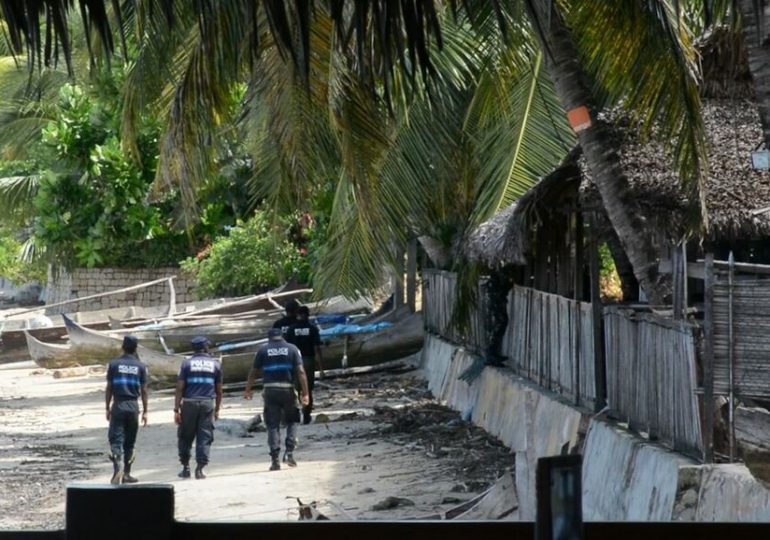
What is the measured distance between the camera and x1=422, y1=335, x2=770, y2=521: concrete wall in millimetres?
8180

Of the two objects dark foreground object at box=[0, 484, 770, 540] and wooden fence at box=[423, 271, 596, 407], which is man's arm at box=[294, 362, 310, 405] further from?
dark foreground object at box=[0, 484, 770, 540]

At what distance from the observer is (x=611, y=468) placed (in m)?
10.9

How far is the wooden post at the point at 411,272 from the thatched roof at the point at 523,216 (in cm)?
1000

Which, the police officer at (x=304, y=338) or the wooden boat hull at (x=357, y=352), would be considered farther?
the wooden boat hull at (x=357, y=352)

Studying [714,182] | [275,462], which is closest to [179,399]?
[275,462]

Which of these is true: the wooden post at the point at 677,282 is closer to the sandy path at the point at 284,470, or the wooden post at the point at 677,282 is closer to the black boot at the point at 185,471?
the sandy path at the point at 284,470

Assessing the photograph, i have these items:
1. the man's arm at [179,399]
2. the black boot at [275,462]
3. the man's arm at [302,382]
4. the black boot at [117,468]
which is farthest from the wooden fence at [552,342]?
the black boot at [117,468]

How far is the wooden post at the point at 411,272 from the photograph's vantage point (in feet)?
81.8

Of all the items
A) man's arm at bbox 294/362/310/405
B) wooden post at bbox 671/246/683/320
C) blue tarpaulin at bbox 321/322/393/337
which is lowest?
man's arm at bbox 294/362/310/405

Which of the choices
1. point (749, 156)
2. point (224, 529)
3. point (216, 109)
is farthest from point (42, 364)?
point (224, 529)

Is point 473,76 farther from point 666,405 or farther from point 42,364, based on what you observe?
point 42,364

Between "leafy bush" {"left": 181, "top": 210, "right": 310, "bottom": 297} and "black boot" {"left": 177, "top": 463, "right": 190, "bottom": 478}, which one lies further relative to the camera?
"leafy bush" {"left": 181, "top": 210, "right": 310, "bottom": 297}

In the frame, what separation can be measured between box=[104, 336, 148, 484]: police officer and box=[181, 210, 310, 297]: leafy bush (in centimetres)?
1647

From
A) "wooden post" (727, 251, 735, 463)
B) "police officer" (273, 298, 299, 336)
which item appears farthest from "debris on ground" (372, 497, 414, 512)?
"police officer" (273, 298, 299, 336)
